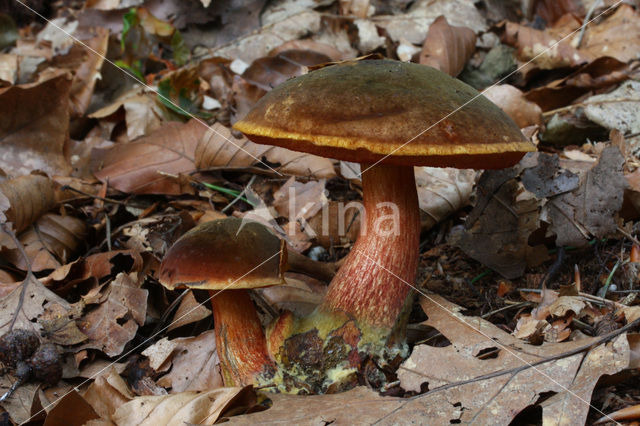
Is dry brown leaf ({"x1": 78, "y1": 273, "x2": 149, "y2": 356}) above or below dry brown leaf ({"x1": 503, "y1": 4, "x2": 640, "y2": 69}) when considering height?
below

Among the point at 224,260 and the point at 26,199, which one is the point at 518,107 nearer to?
the point at 224,260

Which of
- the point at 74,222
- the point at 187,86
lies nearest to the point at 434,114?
the point at 74,222

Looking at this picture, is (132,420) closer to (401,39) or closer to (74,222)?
(74,222)

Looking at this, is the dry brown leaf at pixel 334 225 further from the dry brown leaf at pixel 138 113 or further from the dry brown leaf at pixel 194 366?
the dry brown leaf at pixel 138 113

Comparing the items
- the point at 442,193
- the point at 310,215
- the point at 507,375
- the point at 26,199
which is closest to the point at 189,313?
the point at 310,215

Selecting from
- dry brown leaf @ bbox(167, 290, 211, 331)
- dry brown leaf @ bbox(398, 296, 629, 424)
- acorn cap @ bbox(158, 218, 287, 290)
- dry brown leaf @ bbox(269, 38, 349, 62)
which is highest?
dry brown leaf @ bbox(269, 38, 349, 62)

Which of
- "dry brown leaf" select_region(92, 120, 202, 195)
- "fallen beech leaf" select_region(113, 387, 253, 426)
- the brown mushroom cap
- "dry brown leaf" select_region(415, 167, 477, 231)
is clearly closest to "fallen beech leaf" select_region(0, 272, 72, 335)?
"fallen beech leaf" select_region(113, 387, 253, 426)

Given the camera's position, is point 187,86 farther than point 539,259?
Yes

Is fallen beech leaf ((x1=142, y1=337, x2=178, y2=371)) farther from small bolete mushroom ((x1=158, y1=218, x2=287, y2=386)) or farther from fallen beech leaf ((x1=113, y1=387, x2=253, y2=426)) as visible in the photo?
fallen beech leaf ((x1=113, y1=387, x2=253, y2=426))

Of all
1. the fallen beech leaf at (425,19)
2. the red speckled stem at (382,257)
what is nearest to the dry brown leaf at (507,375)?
the red speckled stem at (382,257)
